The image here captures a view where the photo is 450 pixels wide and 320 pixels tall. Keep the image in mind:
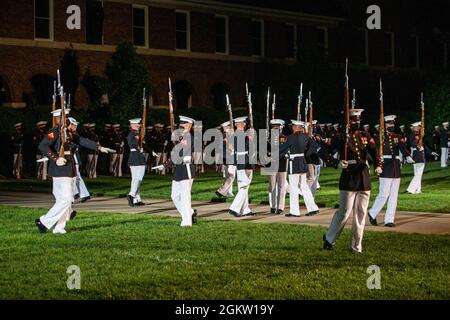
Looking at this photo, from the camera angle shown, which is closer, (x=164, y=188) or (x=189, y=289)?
(x=189, y=289)

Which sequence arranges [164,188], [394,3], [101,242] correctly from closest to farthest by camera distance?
[101,242]
[164,188]
[394,3]

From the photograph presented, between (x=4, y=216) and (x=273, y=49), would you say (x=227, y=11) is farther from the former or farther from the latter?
(x=4, y=216)

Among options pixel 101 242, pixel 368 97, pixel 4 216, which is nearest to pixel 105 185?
pixel 4 216

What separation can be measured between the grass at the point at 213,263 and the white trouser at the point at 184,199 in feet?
1.02

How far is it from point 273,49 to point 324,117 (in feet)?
19.6

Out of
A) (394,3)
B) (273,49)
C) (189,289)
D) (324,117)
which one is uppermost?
(394,3)

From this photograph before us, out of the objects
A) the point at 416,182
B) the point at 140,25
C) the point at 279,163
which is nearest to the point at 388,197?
the point at 279,163

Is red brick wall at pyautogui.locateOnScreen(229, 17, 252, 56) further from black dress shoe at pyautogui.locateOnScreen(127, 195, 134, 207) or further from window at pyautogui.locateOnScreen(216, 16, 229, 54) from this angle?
black dress shoe at pyautogui.locateOnScreen(127, 195, 134, 207)

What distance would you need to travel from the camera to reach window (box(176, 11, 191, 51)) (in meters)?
44.3

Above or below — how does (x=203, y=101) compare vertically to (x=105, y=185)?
above

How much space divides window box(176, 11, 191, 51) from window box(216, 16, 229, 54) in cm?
211

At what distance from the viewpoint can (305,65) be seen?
1742 inches

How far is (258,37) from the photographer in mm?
47844

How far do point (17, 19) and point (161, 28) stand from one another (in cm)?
779
